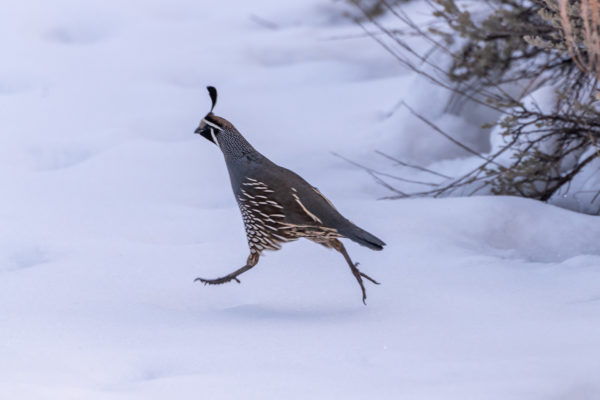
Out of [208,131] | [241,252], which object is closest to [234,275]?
[241,252]

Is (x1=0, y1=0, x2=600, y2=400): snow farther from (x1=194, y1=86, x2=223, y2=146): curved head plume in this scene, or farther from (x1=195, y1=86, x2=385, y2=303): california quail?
(x1=194, y1=86, x2=223, y2=146): curved head plume

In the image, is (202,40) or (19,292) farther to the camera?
(202,40)

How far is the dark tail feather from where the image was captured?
3135mm

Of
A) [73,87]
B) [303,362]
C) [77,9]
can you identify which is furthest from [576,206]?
[77,9]

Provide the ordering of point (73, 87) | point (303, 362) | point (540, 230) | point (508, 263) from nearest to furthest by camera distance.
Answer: point (303, 362), point (508, 263), point (540, 230), point (73, 87)

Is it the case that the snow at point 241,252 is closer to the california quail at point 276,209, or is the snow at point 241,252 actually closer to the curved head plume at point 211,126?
the california quail at point 276,209

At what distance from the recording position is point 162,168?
5340mm

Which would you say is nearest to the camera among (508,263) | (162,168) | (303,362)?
(303,362)

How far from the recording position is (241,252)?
4145mm

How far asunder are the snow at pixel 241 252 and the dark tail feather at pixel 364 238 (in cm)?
31

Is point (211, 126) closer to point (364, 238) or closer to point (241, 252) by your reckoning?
point (241, 252)

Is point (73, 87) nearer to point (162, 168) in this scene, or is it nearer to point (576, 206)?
point (162, 168)

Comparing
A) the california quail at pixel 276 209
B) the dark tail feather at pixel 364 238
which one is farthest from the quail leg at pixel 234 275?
the dark tail feather at pixel 364 238

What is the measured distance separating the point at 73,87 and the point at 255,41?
1996 millimetres
